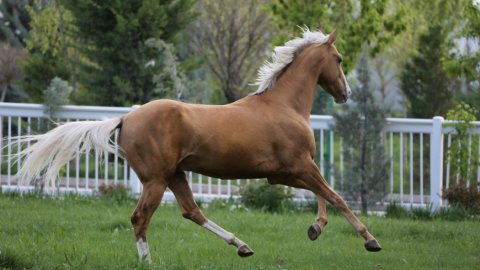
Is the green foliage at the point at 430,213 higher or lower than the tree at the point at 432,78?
lower

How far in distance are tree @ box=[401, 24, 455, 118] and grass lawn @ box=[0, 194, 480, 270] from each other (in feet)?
23.9

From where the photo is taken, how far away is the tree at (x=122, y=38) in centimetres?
1523

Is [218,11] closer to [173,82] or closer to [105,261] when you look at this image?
[173,82]

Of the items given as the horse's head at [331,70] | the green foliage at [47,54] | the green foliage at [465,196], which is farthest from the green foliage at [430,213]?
the green foliage at [47,54]

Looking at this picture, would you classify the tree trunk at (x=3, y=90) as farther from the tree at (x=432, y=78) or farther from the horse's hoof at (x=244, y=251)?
the horse's hoof at (x=244, y=251)

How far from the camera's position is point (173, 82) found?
13.9 m

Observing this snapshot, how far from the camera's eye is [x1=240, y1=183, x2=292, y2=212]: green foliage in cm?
1176

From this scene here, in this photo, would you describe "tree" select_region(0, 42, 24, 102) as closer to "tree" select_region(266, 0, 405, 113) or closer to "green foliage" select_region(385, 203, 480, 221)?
"tree" select_region(266, 0, 405, 113)

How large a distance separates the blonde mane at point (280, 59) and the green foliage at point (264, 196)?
3.82 m

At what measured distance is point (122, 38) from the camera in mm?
15422

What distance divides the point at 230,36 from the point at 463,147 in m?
9.97

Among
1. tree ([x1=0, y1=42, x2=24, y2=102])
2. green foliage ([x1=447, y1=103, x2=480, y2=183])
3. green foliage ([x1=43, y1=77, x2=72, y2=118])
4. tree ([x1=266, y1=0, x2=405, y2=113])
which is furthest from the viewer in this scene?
tree ([x1=0, y1=42, x2=24, y2=102])

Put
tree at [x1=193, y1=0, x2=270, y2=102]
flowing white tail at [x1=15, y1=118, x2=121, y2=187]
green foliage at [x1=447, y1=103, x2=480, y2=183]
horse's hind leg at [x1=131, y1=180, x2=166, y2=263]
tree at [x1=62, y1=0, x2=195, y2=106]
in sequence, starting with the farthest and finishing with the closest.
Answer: tree at [x1=193, y1=0, x2=270, y2=102] < tree at [x1=62, y1=0, x2=195, y2=106] < green foliage at [x1=447, y1=103, x2=480, y2=183] < flowing white tail at [x1=15, y1=118, x2=121, y2=187] < horse's hind leg at [x1=131, y1=180, x2=166, y2=263]

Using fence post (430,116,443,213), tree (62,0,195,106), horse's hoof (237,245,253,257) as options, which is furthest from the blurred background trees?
horse's hoof (237,245,253,257)
